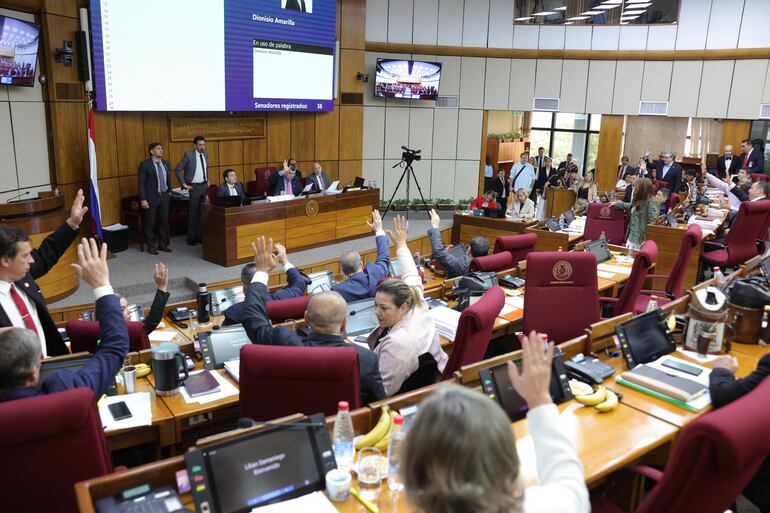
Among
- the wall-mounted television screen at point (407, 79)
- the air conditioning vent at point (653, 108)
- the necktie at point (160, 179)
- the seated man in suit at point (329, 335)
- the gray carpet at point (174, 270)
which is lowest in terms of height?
the gray carpet at point (174, 270)

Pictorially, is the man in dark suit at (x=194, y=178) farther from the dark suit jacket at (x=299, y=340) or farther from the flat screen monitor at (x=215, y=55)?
the dark suit jacket at (x=299, y=340)

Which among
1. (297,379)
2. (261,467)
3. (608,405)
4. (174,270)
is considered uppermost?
(297,379)

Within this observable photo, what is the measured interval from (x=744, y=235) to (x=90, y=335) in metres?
7.06

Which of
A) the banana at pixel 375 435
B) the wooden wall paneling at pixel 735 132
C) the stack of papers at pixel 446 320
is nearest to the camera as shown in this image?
the banana at pixel 375 435

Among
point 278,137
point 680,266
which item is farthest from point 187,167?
point 680,266

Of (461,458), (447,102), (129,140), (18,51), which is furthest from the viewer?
(447,102)

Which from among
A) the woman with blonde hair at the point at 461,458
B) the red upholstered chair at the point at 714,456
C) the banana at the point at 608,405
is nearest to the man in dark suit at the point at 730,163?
the banana at the point at 608,405

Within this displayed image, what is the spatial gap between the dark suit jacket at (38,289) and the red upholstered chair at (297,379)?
4.65 feet

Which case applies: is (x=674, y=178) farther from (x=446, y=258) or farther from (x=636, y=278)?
(x=446, y=258)

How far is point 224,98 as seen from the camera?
9750 mm

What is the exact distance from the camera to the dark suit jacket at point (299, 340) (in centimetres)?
293

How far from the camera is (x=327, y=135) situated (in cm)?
1167

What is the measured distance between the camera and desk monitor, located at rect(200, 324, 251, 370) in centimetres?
355

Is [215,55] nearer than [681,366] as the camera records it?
No
